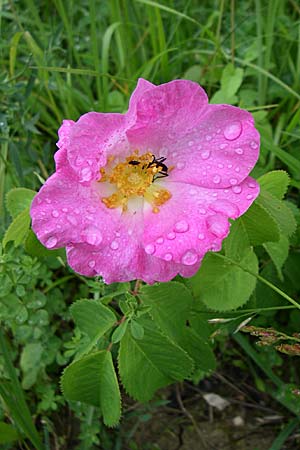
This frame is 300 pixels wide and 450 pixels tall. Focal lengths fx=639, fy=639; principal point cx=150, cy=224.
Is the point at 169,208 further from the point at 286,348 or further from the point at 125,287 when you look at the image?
the point at 286,348

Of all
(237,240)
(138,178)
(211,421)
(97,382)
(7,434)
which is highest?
(138,178)

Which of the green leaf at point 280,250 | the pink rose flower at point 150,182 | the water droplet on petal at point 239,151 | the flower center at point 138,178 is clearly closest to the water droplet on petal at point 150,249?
the pink rose flower at point 150,182

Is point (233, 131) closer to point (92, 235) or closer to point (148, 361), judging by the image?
point (92, 235)

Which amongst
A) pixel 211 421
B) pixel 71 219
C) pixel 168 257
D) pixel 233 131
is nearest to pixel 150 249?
pixel 168 257

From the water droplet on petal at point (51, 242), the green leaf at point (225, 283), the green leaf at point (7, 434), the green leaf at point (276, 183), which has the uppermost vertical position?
the water droplet on petal at point (51, 242)

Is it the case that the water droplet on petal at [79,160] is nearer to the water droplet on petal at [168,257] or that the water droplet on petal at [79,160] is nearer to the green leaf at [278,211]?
the water droplet on petal at [168,257]

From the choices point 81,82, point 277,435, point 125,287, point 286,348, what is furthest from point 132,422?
point 81,82
